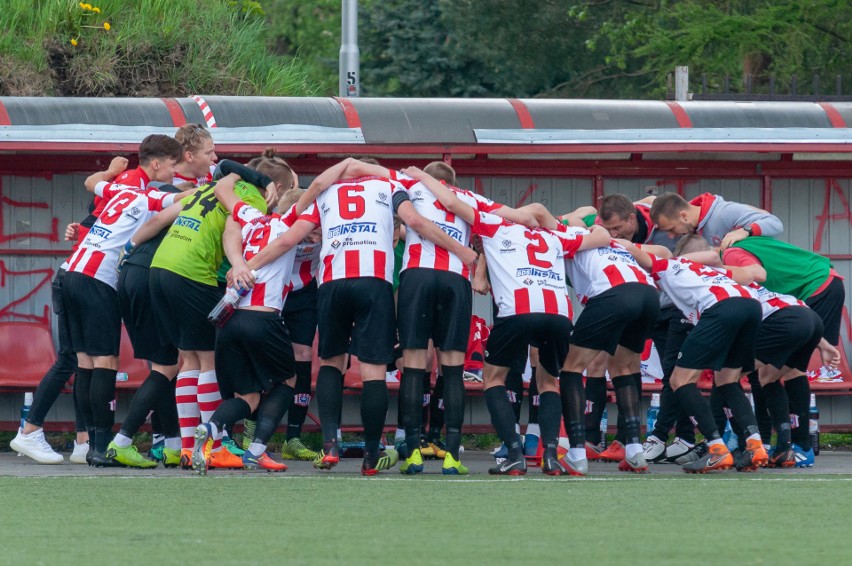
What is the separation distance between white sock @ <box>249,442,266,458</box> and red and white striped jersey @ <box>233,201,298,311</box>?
81 cm

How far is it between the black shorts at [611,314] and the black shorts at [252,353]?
1765mm

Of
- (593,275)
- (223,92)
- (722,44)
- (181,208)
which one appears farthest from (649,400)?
(722,44)

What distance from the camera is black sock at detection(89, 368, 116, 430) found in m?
8.42

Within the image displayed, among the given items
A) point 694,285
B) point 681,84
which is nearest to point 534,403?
point 694,285

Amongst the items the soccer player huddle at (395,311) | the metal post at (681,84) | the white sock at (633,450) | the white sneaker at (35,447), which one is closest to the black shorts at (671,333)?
the soccer player huddle at (395,311)

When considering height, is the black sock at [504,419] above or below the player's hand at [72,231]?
below

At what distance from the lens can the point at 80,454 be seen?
8922mm

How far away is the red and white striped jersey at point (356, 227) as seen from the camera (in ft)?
25.0

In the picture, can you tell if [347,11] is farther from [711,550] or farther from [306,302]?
[711,550]

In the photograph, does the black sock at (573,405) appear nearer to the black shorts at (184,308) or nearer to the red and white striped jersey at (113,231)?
the black shorts at (184,308)

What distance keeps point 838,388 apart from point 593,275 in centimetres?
332

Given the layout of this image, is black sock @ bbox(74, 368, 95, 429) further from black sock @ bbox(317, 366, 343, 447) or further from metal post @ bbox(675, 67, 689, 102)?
metal post @ bbox(675, 67, 689, 102)

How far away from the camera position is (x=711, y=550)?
495 centimetres

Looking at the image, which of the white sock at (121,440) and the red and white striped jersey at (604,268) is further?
the white sock at (121,440)
